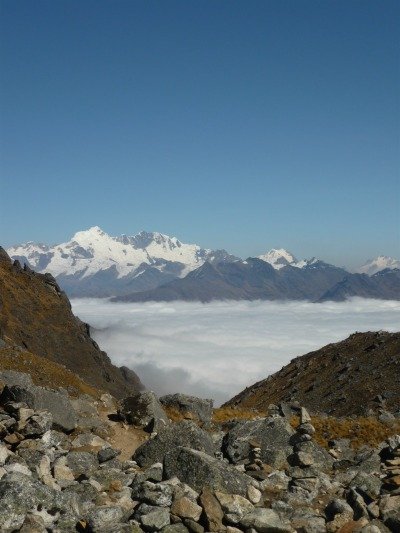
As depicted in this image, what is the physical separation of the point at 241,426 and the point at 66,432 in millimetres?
7861

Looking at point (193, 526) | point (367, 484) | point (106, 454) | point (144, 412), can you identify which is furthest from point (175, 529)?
point (144, 412)

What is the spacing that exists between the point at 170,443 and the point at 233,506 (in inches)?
202

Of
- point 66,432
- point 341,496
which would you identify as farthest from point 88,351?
point 341,496

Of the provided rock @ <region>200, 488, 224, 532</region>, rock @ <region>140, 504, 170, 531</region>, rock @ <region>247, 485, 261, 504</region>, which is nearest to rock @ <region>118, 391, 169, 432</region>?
rock @ <region>247, 485, 261, 504</region>

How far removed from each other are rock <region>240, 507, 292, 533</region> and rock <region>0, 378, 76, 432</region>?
33.5ft

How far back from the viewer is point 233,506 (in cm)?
1426

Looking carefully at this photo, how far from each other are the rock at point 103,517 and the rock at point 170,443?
4.47 metres

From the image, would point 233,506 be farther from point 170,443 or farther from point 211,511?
point 170,443

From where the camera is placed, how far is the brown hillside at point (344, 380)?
56.8 m

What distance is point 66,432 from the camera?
2092 cm

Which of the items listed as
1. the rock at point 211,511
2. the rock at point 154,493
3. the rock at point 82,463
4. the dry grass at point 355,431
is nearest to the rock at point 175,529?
the rock at point 211,511

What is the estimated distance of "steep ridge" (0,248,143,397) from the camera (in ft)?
324

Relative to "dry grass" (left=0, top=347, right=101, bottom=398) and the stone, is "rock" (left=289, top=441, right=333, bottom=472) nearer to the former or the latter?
the stone

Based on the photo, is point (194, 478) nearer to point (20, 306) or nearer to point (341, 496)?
point (341, 496)
